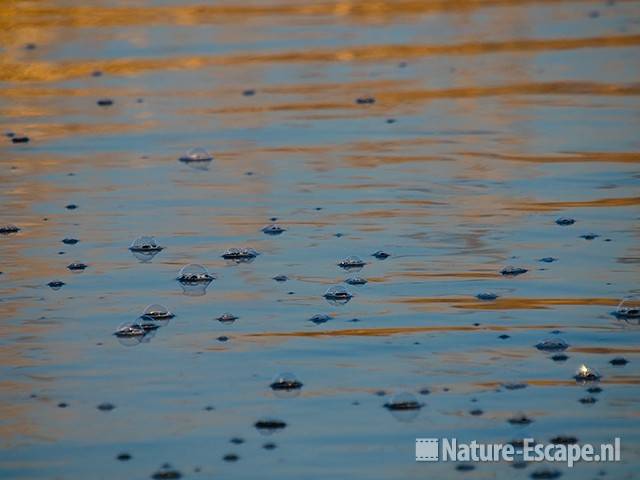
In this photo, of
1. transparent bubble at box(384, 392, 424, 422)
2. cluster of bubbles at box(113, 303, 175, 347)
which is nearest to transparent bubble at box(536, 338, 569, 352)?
transparent bubble at box(384, 392, 424, 422)

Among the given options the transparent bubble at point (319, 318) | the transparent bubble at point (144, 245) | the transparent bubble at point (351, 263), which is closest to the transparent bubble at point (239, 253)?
the transparent bubble at point (144, 245)

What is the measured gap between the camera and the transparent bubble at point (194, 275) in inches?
239

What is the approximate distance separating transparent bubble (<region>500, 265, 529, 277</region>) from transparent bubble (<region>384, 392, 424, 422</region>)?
1.50 m

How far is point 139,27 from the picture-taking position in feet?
45.6

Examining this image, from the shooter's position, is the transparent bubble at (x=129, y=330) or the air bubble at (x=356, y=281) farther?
the air bubble at (x=356, y=281)

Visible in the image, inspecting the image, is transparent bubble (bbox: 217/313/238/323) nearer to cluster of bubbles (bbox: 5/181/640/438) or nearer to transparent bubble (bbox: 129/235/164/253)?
cluster of bubbles (bbox: 5/181/640/438)

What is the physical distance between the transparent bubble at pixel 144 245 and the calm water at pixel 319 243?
0.23 ft

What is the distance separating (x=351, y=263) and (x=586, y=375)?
164 centimetres

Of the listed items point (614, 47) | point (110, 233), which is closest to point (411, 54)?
point (614, 47)

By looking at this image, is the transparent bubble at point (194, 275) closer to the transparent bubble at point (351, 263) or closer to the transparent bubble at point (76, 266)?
the transparent bubble at point (76, 266)

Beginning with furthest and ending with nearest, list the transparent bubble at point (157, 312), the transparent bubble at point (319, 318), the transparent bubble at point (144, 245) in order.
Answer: the transparent bubble at point (144, 245) < the transparent bubble at point (157, 312) < the transparent bubble at point (319, 318)

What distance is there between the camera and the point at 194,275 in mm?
6078

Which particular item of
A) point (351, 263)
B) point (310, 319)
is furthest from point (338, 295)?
point (351, 263)

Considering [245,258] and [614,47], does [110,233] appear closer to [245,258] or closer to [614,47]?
[245,258]
